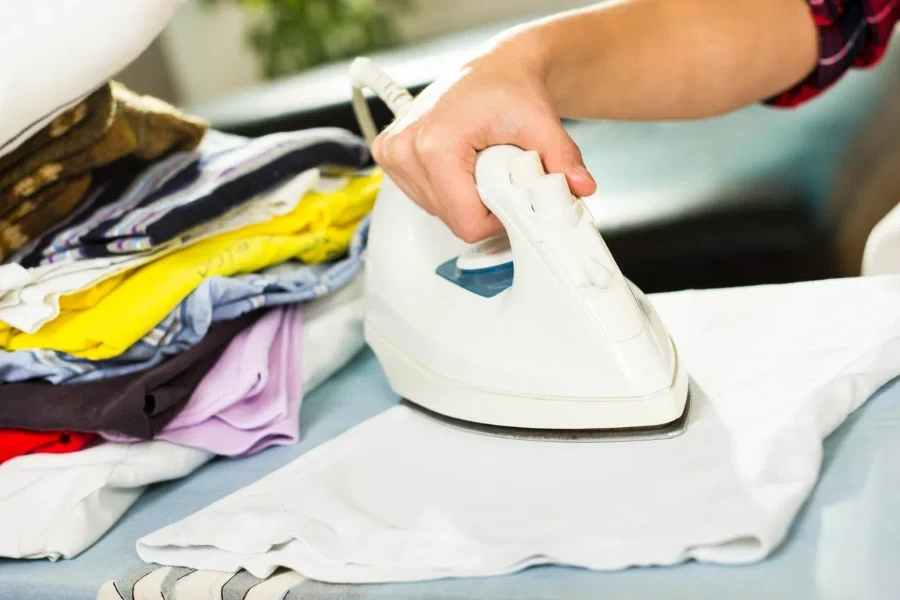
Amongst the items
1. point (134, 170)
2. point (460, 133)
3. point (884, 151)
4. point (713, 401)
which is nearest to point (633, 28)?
point (460, 133)

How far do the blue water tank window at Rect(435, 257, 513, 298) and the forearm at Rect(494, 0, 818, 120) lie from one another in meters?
0.18

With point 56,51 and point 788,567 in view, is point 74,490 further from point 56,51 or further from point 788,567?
point 788,567

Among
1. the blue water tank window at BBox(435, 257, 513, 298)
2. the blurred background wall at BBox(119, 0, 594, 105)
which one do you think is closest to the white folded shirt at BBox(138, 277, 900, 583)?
the blue water tank window at BBox(435, 257, 513, 298)

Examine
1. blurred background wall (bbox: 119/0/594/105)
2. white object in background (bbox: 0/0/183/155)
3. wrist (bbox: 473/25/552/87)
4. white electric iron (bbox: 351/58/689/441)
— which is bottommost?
blurred background wall (bbox: 119/0/594/105)

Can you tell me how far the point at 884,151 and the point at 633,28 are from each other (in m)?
0.73

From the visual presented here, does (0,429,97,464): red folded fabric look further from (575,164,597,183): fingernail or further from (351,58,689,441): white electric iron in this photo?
(575,164,597,183): fingernail

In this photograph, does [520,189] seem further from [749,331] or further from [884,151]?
[884,151]

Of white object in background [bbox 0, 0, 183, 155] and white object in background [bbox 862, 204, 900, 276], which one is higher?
white object in background [bbox 0, 0, 183, 155]

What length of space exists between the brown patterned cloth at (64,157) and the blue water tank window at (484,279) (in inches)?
13.5

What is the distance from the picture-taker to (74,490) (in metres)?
0.69

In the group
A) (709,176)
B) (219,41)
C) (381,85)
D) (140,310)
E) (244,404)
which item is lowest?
(219,41)

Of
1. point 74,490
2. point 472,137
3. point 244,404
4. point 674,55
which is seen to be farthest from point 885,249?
point 74,490

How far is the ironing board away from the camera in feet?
1.45

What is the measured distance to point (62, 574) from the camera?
0.65 m
